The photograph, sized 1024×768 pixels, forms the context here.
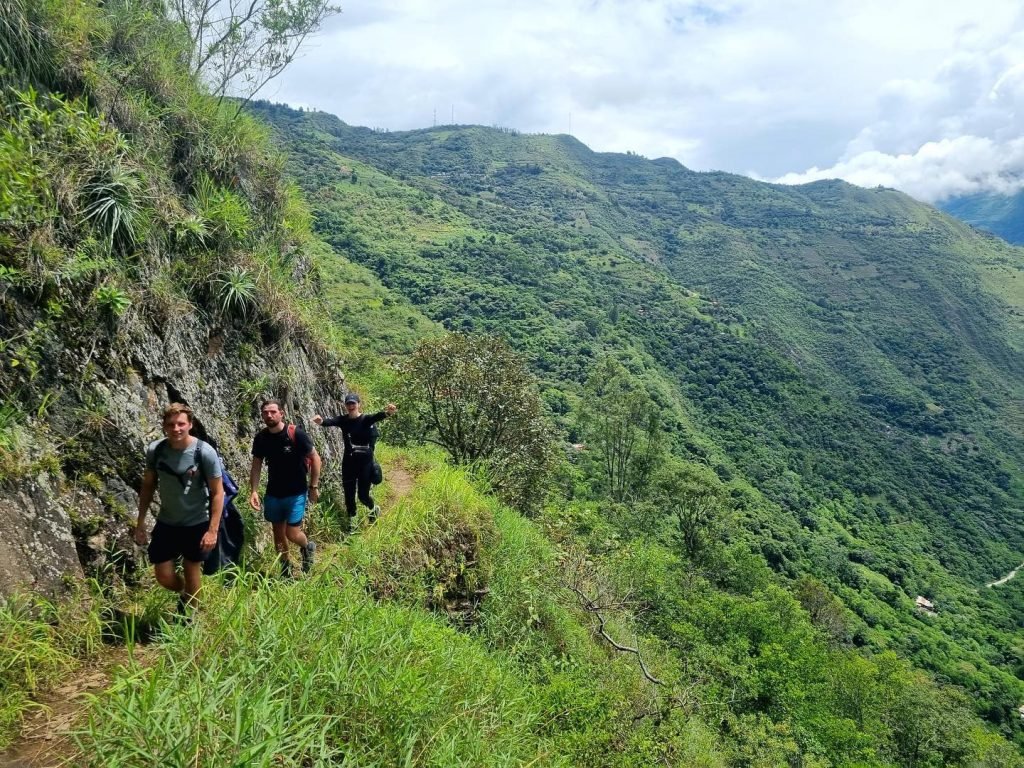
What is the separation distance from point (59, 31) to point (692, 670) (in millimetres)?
16474

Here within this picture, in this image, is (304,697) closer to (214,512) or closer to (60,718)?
(60,718)

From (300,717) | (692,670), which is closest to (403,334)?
(692,670)

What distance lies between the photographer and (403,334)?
54375 mm

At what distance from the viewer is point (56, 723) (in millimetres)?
2732

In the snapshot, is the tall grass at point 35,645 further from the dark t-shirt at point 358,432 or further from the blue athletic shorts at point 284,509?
the dark t-shirt at point 358,432

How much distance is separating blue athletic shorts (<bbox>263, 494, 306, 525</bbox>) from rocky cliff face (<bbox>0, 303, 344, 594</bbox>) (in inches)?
37.0

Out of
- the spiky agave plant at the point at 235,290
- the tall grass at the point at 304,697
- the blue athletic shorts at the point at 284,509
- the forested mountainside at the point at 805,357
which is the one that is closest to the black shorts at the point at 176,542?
the tall grass at the point at 304,697

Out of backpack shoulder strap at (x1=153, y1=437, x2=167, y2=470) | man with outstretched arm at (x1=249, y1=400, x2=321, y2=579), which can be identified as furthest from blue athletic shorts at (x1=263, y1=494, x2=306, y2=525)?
backpack shoulder strap at (x1=153, y1=437, x2=167, y2=470)

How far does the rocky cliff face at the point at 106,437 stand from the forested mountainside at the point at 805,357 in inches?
1291

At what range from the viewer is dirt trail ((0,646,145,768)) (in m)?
2.49

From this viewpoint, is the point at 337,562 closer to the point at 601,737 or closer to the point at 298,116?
the point at 601,737

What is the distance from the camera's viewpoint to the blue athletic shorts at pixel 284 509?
4.90m

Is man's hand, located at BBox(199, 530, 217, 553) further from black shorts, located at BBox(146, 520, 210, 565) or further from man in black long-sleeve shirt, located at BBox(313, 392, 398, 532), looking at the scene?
man in black long-sleeve shirt, located at BBox(313, 392, 398, 532)

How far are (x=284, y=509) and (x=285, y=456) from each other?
491 mm
